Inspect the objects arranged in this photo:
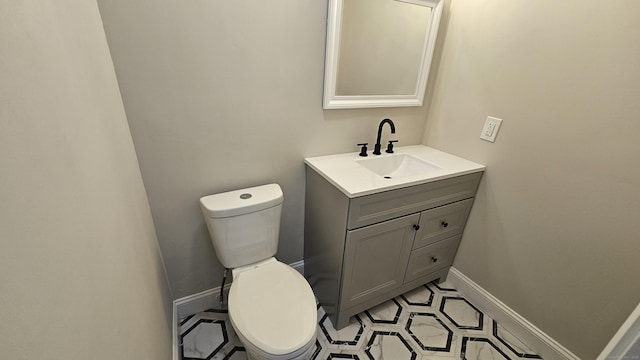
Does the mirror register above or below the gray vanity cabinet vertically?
above

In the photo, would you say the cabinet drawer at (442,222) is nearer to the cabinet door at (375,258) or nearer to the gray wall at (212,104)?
the cabinet door at (375,258)

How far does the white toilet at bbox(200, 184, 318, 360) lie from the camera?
0.93 metres

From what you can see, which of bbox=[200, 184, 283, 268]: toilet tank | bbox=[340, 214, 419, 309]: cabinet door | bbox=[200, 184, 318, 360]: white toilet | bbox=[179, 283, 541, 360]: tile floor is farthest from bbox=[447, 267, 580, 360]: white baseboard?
bbox=[200, 184, 283, 268]: toilet tank

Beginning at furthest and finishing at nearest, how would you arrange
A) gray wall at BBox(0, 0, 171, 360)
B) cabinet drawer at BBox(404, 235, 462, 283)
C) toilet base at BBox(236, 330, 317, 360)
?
1. cabinet drawer at BBox(404, 235, 462, 283)
2. toilet base at BBox(236, 330, 317, 360)
3. gray wall at BBox(0, 0, 171, 360)

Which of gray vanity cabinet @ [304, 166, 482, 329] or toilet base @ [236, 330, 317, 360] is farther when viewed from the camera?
gray vanity cabinet @ [304, 166, 482, 329]

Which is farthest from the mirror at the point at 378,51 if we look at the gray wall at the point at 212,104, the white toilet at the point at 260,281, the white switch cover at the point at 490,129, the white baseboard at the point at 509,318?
the white baseboard at the point at 509,318

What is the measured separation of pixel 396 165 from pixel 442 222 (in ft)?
1.38

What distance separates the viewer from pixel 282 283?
1.16m

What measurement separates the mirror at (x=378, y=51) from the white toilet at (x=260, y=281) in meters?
0.67

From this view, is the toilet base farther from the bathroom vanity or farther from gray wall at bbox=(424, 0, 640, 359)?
gray wall at bbox=(424, 0, 640, 359)

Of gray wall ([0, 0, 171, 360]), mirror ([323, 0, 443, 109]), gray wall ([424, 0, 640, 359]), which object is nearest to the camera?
gray wall ([0, 0, 171, 360])

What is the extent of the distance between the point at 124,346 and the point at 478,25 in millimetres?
1929

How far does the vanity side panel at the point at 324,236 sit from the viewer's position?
1230 millimetres

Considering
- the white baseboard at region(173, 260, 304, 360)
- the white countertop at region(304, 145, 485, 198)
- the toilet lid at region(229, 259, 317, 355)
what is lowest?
the white baseboard at region(173, 260, 304, 360)
